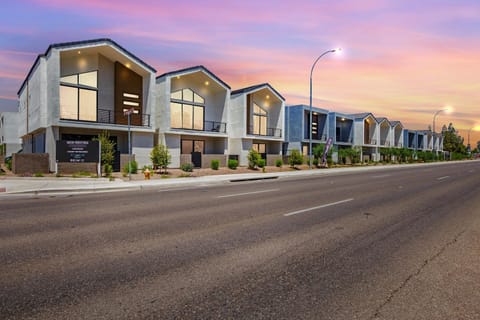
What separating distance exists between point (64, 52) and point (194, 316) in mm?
24671

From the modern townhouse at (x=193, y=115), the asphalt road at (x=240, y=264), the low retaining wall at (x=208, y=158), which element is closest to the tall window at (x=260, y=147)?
the modern townhouse at (x=193, y=115)

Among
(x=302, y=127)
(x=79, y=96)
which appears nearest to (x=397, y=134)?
(x=302, y=127)

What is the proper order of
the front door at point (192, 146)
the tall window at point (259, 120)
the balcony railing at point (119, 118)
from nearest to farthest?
the balcony railing at point (119, 118), the front door at point (192, 146), the tall window at point (259, 120)

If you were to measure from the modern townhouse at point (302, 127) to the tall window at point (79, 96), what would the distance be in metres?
26.3

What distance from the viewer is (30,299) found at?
3.45 meters

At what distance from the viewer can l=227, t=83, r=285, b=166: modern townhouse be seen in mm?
32406

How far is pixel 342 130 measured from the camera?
5291 centimetres

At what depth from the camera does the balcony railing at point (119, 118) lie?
84.2 ft

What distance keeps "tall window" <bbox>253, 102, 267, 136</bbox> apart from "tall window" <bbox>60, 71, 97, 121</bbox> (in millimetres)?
17342

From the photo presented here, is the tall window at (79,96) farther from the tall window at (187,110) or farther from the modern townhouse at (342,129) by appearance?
the modern townhouse at (342,129)

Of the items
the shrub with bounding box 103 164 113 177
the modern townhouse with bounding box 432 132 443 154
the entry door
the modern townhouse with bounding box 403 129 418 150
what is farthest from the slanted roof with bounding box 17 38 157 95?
the modern townhouse with bounding box 432 132 443 154

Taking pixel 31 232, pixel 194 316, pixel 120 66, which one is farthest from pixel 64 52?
pixel 194 316

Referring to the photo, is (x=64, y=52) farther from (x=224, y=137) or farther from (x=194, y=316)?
(x=194, y=316)

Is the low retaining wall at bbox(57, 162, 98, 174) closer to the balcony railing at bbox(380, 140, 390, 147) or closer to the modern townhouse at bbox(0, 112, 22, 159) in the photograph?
the modern townhouse at bbox(0, 112, 22, 159)
